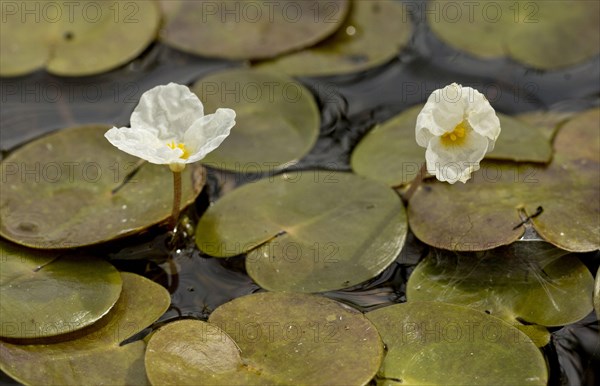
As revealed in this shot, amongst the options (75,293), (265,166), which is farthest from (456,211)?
(75,293)

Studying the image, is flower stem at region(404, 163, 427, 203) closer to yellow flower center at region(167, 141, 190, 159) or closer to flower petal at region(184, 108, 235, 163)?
flower petal at region(184, 108, 235, 163)

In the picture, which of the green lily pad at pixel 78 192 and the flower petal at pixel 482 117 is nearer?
the flower petal at pixel 482 117

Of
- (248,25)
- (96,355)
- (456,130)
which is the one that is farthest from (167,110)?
(248,25)

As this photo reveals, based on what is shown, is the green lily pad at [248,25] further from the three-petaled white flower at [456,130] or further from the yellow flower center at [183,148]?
the three-petaled white flower at [456,130]

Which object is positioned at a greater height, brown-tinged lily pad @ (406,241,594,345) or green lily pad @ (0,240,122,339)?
brown-tinged lily pad @ (406,241,594,345)

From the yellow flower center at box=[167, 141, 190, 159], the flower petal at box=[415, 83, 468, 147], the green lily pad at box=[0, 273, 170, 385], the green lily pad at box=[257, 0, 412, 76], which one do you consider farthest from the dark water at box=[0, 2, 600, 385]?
the flower petal at box=[415, 83, 468, 147]

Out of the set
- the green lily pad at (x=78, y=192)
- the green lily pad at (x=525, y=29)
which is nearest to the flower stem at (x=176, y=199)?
the green lily pad at (x=78, y=192)

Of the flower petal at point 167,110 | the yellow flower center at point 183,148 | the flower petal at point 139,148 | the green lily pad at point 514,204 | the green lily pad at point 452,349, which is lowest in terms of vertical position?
the green lily pad at point 452,349
